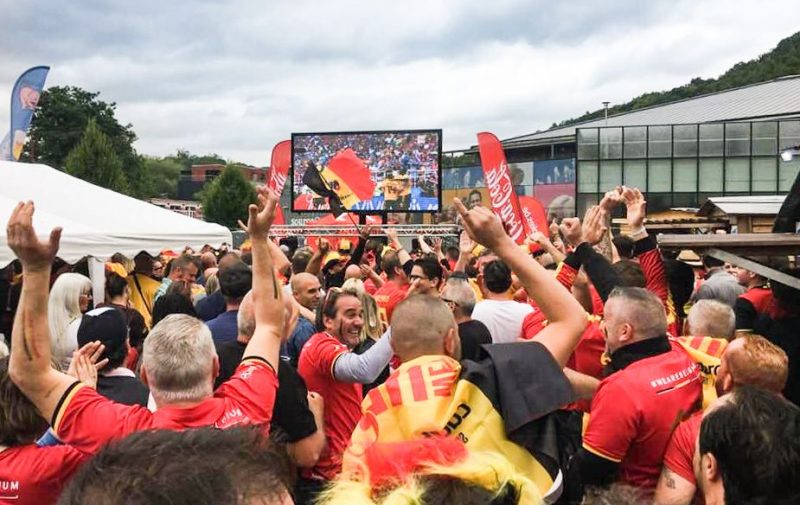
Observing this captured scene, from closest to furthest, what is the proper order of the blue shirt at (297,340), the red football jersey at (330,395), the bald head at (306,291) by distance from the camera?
the red football jersey at (330,395)
the blue shirt at (297,340)
the bald head at (306,291)

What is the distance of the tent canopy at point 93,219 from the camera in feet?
28.6

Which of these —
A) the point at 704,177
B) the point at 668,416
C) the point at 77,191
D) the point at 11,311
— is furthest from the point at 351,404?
the point at 704,177

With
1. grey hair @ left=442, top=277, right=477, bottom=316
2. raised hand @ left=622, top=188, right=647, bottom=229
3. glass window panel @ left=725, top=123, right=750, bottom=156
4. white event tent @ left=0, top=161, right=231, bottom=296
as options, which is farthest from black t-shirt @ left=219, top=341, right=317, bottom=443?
glass window panel @ left=725, top=123, right=750, bottom=156

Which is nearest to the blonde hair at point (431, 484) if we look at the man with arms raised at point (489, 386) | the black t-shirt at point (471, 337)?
the man with arms raised at point (489, 386)

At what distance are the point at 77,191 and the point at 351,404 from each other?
27.5ft

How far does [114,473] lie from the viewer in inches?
42.0

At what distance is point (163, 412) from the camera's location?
8.70ft

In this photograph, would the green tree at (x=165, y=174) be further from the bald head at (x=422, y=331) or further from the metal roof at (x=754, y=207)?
the bald head at (x=422, y=331)

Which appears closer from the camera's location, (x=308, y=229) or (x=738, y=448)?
(x=738, y=448)

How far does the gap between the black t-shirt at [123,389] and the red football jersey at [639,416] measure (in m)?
2.03

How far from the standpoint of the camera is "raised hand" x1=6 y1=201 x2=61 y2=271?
7.85 ft

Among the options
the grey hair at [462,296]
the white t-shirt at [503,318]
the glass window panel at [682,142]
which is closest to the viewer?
the grey hair at [462,296]

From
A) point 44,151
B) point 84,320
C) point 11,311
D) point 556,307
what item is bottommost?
point 11,311

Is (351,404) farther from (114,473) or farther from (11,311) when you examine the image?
(11,311)
